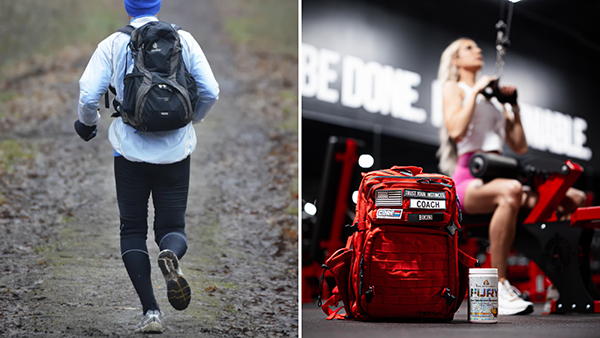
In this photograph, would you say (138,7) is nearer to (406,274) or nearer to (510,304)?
(406,274)

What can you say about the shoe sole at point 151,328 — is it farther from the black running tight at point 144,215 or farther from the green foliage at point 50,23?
the green foliage at point 50,23

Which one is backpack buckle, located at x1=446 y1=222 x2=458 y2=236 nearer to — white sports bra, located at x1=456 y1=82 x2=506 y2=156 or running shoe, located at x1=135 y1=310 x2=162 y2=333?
white sports bra, located at x1=456 y1=82 x2=506 y2=156

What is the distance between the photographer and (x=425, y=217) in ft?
7.23

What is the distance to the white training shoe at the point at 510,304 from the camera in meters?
2.62

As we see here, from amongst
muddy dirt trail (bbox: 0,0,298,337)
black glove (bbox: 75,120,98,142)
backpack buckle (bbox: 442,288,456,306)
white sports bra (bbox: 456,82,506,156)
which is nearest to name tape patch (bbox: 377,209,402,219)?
backpack buckle (bbox: 442,288,456,306)

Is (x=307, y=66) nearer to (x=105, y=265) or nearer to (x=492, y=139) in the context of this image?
(x=492, y=139)

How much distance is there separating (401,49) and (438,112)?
62cm

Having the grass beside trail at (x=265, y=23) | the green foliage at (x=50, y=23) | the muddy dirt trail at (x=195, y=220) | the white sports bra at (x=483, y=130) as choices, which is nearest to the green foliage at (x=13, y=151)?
the muddy dirt trail at (x=195, y=220)

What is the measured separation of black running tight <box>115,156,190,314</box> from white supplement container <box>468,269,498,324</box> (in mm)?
1213

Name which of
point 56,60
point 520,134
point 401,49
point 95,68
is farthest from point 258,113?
point 401,49

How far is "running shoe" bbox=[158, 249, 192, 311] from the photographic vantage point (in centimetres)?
245

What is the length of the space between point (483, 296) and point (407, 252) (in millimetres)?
330

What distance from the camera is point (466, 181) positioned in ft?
9.89

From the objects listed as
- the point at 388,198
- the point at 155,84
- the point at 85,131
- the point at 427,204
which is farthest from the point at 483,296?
the point at 85,131
